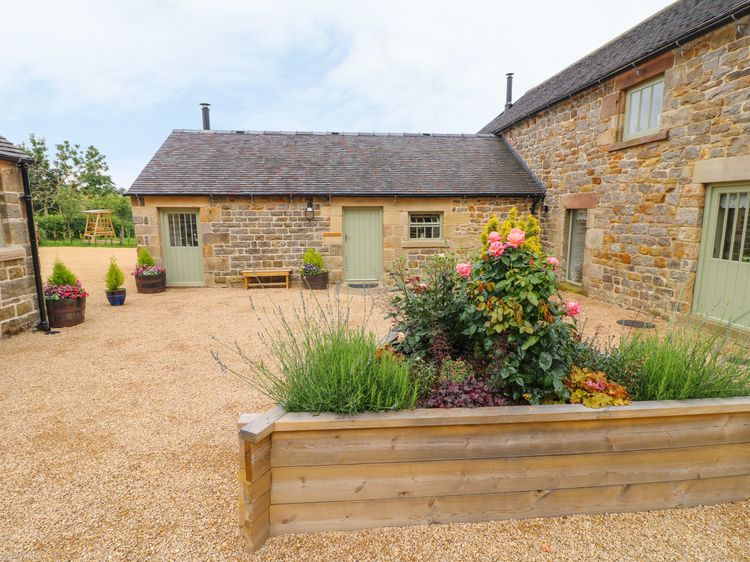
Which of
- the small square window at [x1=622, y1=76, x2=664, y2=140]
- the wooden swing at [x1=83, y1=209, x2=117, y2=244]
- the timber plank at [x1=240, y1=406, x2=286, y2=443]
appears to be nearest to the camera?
the timber plank at [x1=240, y1=406, x2=286, y2=443]

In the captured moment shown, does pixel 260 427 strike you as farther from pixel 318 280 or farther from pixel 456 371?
pixel 318 280

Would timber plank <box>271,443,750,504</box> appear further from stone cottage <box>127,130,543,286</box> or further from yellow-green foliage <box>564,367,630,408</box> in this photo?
stone cottage <box>127,130,543,286</box>

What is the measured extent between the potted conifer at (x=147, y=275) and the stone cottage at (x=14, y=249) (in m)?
3.11

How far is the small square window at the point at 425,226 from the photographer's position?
1038 cm

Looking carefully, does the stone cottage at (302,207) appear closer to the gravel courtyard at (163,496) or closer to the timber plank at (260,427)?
the gravel courtyard at (163,496)

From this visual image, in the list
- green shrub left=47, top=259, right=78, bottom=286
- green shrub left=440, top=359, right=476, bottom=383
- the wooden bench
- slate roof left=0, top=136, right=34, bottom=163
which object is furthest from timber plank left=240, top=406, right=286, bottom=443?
the wooden bench

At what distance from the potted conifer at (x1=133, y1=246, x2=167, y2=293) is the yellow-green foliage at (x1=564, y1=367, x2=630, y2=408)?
9349mm

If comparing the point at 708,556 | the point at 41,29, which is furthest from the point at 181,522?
the point at 41,29

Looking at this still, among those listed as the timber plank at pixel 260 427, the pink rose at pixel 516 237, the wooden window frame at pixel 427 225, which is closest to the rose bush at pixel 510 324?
the pink rose at pixel 516 237

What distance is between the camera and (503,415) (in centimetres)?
205

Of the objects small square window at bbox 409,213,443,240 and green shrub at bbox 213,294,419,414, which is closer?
green shrub at bbox 213,294,419,414

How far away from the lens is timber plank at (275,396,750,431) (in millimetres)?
1988

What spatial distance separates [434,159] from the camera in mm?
11281

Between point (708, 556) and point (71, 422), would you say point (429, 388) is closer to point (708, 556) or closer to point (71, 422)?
point (708, 556)
